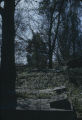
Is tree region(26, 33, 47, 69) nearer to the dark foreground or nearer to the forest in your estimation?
the forest

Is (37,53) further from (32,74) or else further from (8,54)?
(8,54)

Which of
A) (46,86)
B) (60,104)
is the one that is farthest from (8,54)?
(60,104)

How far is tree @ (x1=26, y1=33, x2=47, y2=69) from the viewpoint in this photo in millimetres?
13661

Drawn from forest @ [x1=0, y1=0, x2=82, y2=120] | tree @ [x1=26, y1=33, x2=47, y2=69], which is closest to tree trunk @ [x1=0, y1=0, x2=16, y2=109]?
forest @ [x1=0, y1=0, x2=82, y2=120]

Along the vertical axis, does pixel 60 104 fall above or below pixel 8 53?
below

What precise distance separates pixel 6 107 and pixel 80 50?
67.1 feet

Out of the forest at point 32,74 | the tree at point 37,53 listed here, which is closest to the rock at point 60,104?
the forest at point 32,74

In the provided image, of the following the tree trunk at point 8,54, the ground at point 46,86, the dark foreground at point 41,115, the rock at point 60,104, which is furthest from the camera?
the tree trunk at point 8,54

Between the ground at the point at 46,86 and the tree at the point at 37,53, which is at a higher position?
the tree at the point at 37,53

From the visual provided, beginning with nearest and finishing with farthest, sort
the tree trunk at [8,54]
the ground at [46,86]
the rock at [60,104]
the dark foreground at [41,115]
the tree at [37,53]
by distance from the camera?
the dark foreground at [41,115]
the rock at [60,104]
the ground at [46,86]
the tree trunk at [8,54]
the tree at [37,53]

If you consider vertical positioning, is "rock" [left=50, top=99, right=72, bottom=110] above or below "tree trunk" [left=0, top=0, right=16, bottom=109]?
below

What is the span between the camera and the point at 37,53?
15.2 meters

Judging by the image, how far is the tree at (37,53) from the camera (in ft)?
44.8

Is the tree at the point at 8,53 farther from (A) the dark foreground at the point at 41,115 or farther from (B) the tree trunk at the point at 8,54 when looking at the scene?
(A) the dark foreground at the point at 41,115
